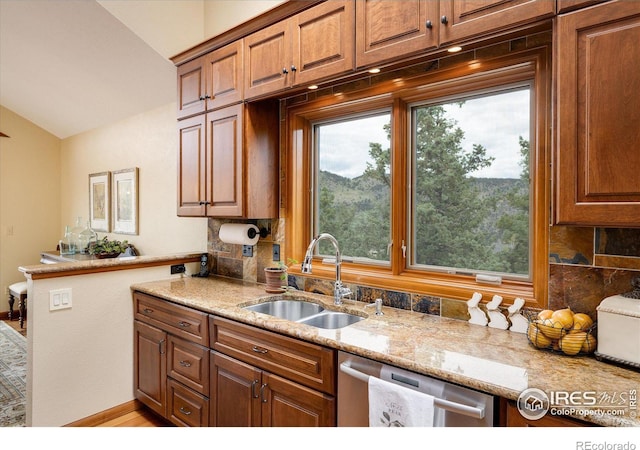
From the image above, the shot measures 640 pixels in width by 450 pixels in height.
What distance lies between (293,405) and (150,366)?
→ 1.34 meters

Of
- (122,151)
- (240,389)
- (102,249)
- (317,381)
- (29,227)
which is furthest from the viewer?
(29,227)

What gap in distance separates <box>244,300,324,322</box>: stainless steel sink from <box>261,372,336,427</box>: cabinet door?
0.53 m

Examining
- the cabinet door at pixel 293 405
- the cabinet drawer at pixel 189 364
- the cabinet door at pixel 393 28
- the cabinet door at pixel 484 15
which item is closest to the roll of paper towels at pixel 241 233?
the cabinet drawer at pixel 189 364

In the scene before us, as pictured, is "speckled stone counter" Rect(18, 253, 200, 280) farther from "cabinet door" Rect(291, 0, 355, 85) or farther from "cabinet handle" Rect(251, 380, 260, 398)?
"cabinet door" Rect(291, 0, 355, 85)

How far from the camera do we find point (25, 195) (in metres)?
5.54

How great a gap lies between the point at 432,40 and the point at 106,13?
2.61m

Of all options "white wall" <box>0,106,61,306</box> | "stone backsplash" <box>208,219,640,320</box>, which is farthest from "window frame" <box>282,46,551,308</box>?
"white wall" <box>0,106,61,306</box>

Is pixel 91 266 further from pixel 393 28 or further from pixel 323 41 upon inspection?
pixel 393 28

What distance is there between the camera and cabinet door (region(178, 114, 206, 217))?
271cm

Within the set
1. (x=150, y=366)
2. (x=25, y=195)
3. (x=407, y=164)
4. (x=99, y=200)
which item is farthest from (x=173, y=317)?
(x=25, y=195)

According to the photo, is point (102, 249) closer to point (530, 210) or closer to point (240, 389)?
point (240, 389)

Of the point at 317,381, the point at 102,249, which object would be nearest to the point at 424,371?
the point at 317,381

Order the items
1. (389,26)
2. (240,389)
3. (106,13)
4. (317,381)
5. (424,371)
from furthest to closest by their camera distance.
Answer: (106,13) → (240,389) → (389,26) → (317,381) → (424,371)

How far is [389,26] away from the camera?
174cm
